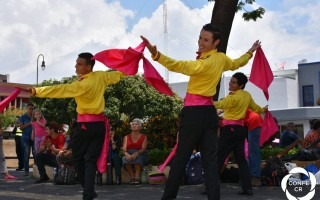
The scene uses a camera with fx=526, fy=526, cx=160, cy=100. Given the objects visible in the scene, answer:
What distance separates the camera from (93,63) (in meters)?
7.05

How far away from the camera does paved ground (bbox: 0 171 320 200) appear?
819 cm

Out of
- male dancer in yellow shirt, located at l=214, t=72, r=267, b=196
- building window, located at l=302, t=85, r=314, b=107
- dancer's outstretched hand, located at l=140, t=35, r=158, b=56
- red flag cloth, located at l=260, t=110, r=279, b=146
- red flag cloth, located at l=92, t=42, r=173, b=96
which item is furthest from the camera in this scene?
building window, located at l=302, t=85, r=314, b=107

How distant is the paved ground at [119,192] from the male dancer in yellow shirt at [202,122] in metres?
2.46

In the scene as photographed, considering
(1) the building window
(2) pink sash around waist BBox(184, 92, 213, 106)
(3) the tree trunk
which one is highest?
(1) the building window

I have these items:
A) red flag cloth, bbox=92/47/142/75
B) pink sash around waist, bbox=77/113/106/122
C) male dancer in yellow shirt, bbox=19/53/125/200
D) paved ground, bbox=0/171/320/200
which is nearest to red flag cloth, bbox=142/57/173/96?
red flag cloth, bbox=92/47/142/75

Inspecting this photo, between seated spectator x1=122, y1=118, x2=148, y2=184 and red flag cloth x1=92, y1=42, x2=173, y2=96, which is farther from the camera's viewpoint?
seated spectator x1=122, y1=118, x2=148, y2=184

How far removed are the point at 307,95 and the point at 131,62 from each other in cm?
4825

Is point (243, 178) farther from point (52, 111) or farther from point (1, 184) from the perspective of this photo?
point (52, 111)

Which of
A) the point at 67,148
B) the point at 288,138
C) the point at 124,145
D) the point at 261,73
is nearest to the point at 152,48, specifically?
the point at 261,73

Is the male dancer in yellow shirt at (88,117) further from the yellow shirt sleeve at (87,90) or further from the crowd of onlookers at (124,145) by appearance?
the crowd of onlookers at (124,145)

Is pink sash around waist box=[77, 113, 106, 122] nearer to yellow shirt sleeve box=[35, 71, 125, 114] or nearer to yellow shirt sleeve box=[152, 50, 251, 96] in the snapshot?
yellow shirt sleeve box=[35, 71, 125, 114]

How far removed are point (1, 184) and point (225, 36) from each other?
5.77 meters

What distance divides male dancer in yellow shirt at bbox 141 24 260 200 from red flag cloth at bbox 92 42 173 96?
0.72 metres

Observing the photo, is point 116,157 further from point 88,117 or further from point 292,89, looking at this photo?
point 292,89
